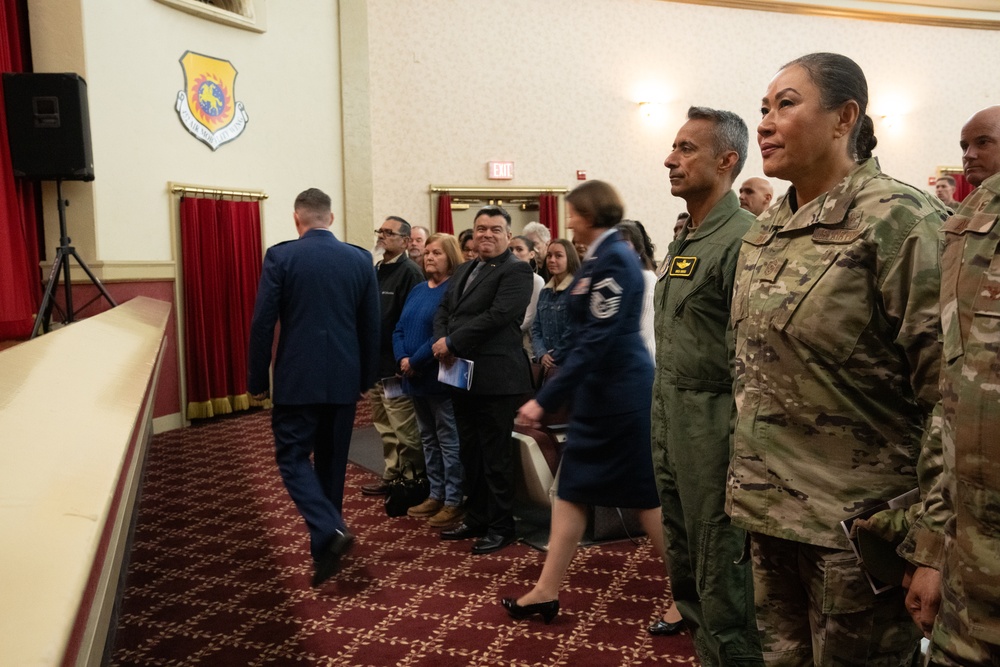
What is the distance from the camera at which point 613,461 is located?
2.53 meters

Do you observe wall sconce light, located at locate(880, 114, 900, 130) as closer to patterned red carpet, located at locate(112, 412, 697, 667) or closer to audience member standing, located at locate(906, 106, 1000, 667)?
patterned red carpet, located at locate(112, 412, 697, 667)

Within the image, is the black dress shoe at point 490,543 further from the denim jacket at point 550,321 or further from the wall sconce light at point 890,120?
the wall sconce light at point 890,120

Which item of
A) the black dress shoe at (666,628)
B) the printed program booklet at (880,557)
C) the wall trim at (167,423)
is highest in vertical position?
the printed program booklet at (880,557)

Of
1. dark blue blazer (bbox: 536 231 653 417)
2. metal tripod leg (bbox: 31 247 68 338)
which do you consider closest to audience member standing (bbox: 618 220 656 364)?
dark blue blazer (bbox: 536 231 653 417)

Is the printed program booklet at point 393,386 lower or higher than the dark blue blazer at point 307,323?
lower

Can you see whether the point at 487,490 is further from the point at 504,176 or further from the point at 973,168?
the point at 504,176

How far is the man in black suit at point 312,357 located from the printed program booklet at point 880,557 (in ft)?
7.32

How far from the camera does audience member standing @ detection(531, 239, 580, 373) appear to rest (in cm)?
431

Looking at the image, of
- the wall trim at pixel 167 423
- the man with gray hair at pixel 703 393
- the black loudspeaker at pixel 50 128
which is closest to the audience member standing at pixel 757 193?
the man with gray hair at pixel 703 393

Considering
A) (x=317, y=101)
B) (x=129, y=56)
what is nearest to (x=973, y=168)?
(x=129, y=56)

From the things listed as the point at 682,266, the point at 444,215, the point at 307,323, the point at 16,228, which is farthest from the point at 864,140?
the point at 444,215

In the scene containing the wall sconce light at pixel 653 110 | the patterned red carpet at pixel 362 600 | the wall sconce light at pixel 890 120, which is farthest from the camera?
the wall sconce light at pixel 890 120

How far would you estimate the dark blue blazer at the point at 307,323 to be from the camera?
327 cm

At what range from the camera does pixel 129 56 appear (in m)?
6.30
